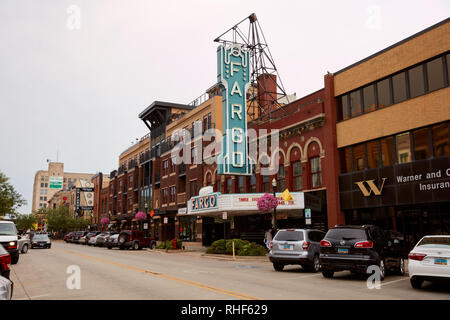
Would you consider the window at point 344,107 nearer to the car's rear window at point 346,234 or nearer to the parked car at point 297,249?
the parked car at point 297,249

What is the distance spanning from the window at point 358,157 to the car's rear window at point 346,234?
11650 mm

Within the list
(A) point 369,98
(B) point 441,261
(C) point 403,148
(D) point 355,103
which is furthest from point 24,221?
(B) point 441,261

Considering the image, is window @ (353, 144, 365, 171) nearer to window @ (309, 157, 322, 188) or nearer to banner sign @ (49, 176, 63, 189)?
window @ (309, 157, 322, 188)

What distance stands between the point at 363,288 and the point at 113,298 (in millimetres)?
6904

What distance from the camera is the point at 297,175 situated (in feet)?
98.9

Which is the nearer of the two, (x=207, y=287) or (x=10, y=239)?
(x=207, y=287)

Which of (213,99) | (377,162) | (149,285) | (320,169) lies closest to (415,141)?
(377,162)

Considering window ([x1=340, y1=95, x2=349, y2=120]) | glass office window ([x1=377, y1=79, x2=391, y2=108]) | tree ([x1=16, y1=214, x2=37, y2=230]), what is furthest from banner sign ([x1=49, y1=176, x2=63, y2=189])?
glass office window ([x1=377, y1=79, x2=391, y2=108])

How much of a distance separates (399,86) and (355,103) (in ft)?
10.9

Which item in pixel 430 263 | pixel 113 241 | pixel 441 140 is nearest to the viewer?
pixel 430 263

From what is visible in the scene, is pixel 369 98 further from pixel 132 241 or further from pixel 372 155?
pixel 132 241

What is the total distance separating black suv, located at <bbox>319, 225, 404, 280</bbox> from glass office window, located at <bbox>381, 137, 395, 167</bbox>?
9281mm

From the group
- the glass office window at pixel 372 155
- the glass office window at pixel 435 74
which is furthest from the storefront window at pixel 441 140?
the glass office window at pixel 372 155

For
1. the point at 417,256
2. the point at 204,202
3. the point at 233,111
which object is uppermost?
the point at 233,111
